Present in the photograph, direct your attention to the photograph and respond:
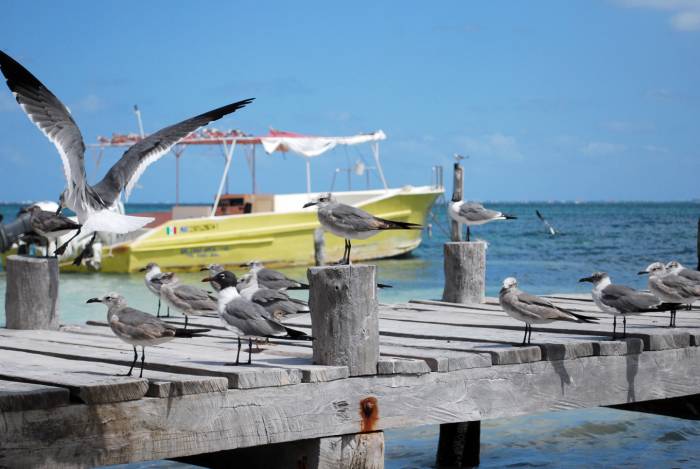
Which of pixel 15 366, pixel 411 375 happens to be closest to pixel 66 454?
pixel 15 366

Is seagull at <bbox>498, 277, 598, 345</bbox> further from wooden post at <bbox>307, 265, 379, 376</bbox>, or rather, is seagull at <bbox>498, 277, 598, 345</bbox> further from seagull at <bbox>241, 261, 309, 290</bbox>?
seagull at <bbox>241, 261, 309, 290</bbox>

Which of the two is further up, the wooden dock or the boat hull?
the wooden dock

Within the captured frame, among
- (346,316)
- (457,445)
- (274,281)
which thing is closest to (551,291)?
(274,281)

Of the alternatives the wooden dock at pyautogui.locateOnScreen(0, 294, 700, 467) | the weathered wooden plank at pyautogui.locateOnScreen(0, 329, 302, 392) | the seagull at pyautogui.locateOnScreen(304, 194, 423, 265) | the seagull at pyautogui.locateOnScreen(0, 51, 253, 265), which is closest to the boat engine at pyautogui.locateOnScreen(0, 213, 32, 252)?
the seagull at pyautogui.locateOnScreen(0, 51, 253, 265)

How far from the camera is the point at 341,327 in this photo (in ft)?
19.1

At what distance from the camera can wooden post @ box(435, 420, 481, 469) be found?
320 inches

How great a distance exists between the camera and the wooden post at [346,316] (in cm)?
579

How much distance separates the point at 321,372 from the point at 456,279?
14.5 feet

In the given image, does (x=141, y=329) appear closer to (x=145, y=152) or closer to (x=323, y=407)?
(x=323, y=407)

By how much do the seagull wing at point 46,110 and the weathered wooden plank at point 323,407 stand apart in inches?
136

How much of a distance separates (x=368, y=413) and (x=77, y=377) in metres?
Result: 1.62

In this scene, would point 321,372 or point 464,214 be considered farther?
point 464,214

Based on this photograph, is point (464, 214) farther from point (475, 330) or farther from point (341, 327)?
point (341, 327)

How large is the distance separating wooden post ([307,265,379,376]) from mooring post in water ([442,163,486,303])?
4.04 m
